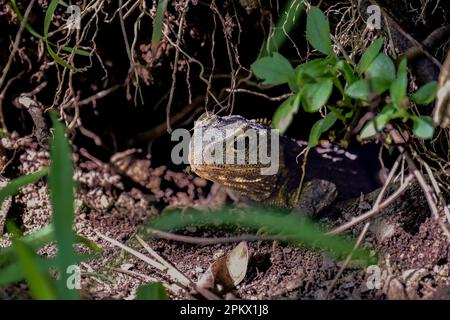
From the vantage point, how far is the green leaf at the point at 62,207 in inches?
43.3

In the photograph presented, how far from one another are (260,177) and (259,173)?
0.04 metres

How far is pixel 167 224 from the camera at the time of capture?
6.49 feet

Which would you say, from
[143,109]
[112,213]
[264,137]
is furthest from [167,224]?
[143,109]

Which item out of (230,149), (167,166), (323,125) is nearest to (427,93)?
(323,125)

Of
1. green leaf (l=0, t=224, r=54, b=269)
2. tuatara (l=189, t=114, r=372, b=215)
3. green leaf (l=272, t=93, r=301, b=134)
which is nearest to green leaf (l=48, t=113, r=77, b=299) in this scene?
green leaf (l=0, t=224, r=54, b=269)

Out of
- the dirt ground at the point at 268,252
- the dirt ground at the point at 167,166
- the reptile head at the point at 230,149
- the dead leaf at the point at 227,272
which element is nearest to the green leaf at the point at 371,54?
the dirt ground at the point at 167,166

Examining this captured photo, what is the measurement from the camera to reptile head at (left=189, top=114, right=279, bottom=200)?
2027 millimetres

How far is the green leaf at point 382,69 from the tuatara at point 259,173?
0.58 m

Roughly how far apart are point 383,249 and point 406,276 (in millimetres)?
153

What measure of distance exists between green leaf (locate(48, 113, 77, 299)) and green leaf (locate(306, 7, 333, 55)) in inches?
24.1

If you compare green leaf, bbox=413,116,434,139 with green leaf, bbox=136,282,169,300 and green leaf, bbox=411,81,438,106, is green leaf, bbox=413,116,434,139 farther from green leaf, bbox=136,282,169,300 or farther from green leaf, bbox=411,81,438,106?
green leaf, bbox=136,282,169,300

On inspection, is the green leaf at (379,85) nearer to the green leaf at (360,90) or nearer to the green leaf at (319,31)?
the green leaf at (360,90)
